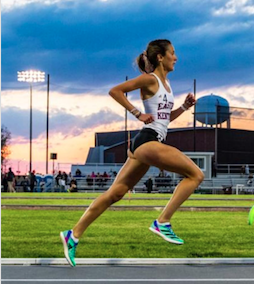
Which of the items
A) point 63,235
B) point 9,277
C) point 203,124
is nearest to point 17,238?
point 9,277

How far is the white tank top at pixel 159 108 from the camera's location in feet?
20.4

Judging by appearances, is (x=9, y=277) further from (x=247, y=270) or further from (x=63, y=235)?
(x=247, y=270)

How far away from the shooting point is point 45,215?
20.6m

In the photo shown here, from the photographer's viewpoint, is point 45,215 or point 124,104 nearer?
point 124,104

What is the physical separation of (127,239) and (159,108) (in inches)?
269

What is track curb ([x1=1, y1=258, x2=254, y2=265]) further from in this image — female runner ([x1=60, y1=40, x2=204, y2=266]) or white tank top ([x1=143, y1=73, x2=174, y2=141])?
white tank top ([x1=143, y1=73, x2=174, y2=141])

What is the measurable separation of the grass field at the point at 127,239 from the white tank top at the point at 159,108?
13.3ft

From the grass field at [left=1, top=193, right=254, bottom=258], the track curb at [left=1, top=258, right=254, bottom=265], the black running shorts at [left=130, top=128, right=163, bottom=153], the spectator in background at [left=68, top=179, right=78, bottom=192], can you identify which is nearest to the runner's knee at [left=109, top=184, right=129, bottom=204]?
the black running shorts at [left=130, top=128, right=163, bottom=153]

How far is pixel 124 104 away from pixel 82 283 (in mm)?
2061

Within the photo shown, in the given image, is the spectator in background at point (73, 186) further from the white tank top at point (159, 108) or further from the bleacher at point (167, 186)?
the white tank top at point (159, 108)

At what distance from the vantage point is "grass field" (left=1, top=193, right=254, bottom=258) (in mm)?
10312

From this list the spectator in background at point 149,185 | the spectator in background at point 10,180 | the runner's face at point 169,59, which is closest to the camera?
the runner's face at point 169,59

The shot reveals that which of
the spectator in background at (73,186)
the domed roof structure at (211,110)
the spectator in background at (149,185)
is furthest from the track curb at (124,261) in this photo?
the domed roof structure at (211,110)

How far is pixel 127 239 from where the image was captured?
1271cm
